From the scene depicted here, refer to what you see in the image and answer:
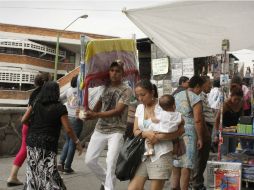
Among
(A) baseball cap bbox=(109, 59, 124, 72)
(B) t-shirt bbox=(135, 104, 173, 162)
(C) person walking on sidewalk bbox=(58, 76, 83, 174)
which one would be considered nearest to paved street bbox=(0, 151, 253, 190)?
(C) person walking on sidewalk bbox=(58, 76, 83, 174)

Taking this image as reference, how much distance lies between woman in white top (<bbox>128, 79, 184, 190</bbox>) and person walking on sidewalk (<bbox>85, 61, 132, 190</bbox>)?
956 millimetres

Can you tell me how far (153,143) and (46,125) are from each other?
1.53m

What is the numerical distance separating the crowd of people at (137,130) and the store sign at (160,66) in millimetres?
2992

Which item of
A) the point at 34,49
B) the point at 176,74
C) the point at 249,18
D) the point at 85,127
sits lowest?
the point at 85,127

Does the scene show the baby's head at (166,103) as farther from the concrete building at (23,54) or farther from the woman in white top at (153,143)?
the concrete building at (23,54)

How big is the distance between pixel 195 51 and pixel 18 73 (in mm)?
41700

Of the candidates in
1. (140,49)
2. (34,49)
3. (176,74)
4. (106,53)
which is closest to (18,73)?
(34,49)

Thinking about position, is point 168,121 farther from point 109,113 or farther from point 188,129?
point 188,129

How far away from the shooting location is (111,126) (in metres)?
5.35

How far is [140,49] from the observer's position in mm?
13078

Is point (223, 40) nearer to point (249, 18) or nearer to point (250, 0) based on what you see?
point (249, 18)

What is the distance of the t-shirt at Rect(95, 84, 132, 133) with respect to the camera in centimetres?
536

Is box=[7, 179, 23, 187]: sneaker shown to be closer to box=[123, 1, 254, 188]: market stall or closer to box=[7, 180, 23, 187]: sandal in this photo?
box=[7, 180, 23, 187]: sandal

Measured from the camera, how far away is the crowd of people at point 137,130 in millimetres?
4176
